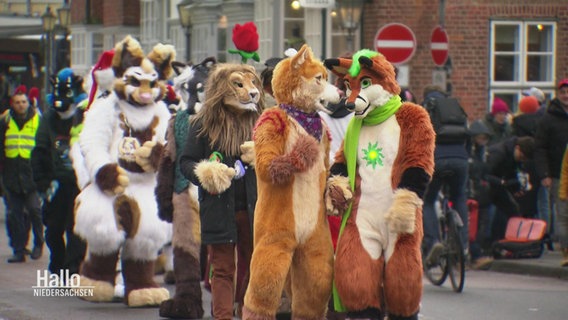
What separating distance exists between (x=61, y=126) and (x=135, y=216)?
7.98 feet

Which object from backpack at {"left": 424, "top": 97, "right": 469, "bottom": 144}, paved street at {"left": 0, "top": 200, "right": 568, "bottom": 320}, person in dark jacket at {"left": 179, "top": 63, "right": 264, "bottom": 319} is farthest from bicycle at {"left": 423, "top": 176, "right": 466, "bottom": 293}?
person in dark jacket at {"left": 179, "top": 63, "right": 264, "bottom": 319}

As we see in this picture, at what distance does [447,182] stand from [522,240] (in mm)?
2691

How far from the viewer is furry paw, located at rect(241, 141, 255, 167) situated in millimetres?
9555

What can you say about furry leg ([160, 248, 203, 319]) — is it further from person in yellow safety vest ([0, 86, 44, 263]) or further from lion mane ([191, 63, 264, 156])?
person in yellow safety vest ([0, 86, 44, 263])

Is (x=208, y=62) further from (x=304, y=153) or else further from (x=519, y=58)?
(x=519, y=58)

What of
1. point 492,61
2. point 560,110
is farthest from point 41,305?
point 492,61

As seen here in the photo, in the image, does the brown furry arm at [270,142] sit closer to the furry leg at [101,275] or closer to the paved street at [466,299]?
the paved street at [466,299]

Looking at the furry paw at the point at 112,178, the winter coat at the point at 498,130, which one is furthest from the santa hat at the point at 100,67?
the winter coat at the point at 498,130

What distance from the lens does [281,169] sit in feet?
27.7

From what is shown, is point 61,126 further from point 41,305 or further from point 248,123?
point 248,123

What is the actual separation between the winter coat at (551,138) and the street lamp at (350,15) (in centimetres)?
725

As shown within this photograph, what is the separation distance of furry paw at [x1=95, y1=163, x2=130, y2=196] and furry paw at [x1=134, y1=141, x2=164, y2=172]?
0.67 ft

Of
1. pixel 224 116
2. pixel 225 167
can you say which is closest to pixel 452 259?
pixel 224 116

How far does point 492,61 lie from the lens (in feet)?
80.6
